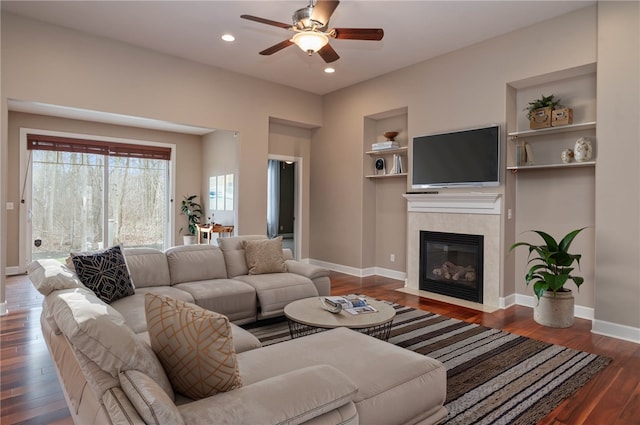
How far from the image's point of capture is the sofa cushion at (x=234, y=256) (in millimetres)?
3951

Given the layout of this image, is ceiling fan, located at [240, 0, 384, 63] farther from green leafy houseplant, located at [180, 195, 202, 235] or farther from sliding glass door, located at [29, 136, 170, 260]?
green leafy houseplant, located at [180, 195, 202, 235]

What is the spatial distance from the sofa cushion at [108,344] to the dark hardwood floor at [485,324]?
124cm

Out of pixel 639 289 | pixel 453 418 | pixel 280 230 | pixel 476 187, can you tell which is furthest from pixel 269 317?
pixel 280 230

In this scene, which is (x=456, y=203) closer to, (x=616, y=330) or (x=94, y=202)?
(x=616, y=330)

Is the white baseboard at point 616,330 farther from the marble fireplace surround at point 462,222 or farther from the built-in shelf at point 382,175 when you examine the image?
the built-in shelf at point 382,175

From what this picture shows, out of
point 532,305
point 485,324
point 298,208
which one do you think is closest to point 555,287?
point 485,324

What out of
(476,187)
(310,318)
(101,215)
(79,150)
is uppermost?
(79,150)

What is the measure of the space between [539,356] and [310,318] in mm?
1916

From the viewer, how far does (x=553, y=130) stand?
13.4 feet

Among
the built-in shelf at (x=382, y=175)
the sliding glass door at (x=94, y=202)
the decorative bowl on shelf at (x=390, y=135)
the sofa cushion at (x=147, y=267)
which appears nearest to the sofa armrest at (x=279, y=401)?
the sofa cushion at (x=147, y=267)

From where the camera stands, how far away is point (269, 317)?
3666 mm

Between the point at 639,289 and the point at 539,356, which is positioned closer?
the point at 539,356

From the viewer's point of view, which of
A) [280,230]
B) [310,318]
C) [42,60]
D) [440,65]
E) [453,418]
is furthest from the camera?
[280,230]

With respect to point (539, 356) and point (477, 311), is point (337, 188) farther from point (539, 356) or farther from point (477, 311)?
point (539, 356)
